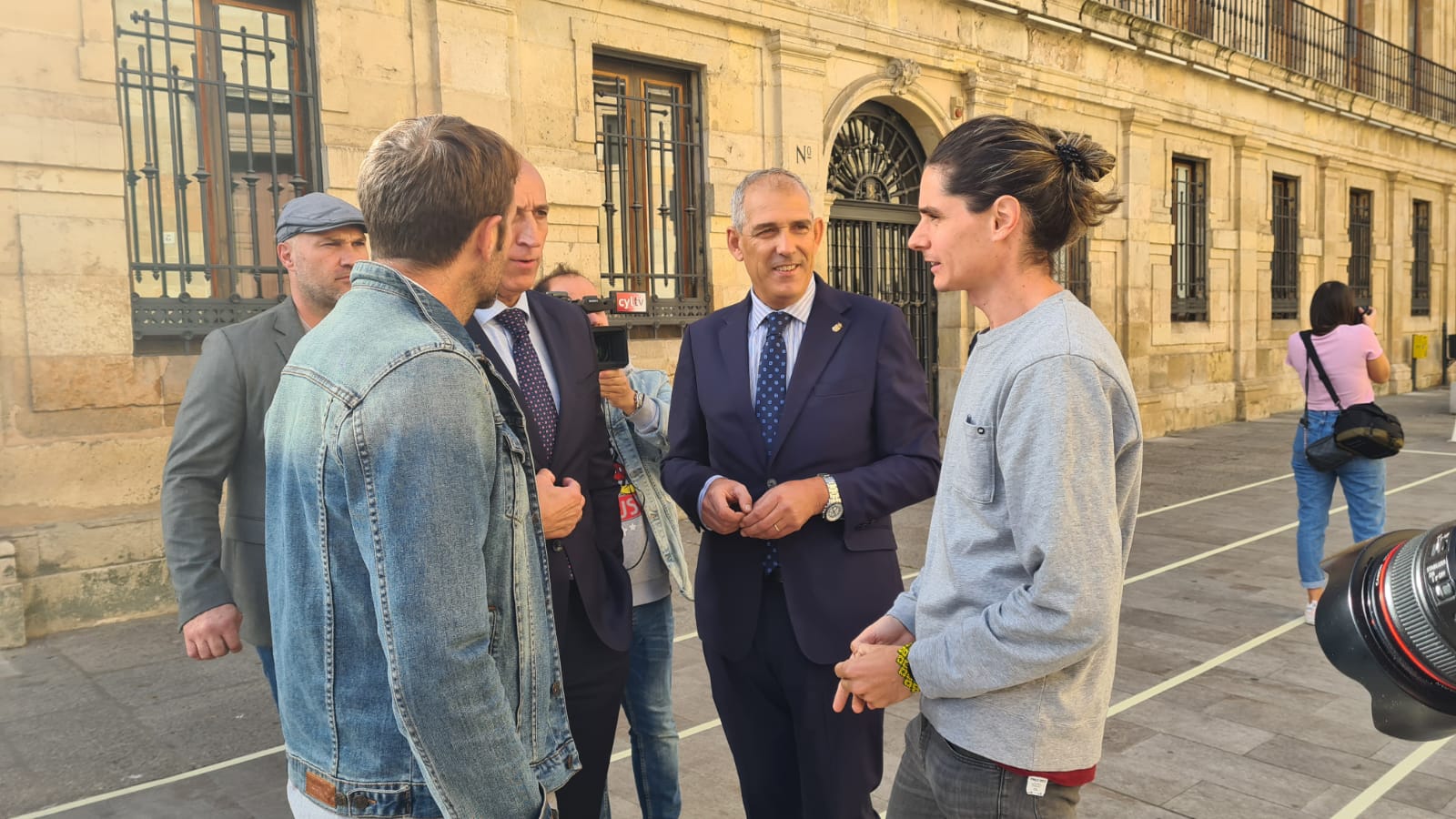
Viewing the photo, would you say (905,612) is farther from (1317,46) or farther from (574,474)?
(1317,46)

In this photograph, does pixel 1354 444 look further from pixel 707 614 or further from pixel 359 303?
pixel 359 303

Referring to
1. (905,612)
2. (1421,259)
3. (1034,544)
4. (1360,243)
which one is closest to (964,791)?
(905,612)

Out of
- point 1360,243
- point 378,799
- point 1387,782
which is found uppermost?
point 1360,243

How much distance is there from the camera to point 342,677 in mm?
1534

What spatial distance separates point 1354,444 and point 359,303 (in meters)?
5.70

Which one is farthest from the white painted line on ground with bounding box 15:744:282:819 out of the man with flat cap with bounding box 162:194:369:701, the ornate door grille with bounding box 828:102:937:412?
the ornate door grille with bounding box 828:102:937:412

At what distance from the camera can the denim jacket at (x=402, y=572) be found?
1421 millimetres

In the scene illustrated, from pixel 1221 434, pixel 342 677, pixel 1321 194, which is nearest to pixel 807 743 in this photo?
pixel 342 677

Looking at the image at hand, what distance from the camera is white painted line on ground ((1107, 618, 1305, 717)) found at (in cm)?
443

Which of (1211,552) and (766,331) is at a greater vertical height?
(766,331)

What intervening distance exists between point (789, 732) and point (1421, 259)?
83.0 ft

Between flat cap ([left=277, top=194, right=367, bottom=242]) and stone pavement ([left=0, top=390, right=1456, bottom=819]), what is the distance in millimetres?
2006

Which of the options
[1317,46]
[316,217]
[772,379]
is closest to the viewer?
[772,379]

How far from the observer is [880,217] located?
11.1m
